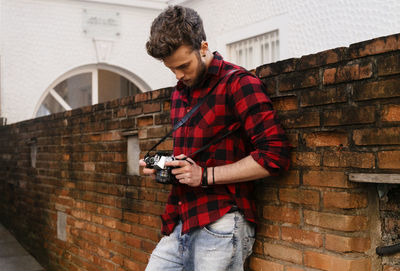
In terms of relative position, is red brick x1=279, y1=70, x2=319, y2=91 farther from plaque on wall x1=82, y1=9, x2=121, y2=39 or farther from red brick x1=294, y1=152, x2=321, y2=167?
plaque on wall x1=82, y1=9, x2=121, y2=39

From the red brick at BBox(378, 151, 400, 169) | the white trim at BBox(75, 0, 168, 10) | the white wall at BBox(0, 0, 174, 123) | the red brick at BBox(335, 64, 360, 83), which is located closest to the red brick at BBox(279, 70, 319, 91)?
the red brick at BBox(335, 64, 360, 83)

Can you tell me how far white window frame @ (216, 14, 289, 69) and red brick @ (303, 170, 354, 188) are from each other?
4.86 metres

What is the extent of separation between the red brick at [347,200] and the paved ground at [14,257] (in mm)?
4441

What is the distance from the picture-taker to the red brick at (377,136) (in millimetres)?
1788

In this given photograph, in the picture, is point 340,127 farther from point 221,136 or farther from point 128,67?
point 128,67

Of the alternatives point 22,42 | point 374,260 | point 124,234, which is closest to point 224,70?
point 374,260

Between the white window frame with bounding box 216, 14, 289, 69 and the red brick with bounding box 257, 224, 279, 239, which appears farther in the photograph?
the white window frame with bounding box 216, 14, 289, 69

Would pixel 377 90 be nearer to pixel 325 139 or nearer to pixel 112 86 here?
pixel 325 139

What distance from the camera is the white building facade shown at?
668cm

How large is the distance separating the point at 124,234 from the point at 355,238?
2189 mm

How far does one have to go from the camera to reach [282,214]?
7.34 ft

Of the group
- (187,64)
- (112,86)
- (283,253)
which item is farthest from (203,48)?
(112,86)

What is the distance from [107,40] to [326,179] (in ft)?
30.9

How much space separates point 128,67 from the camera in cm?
1113
